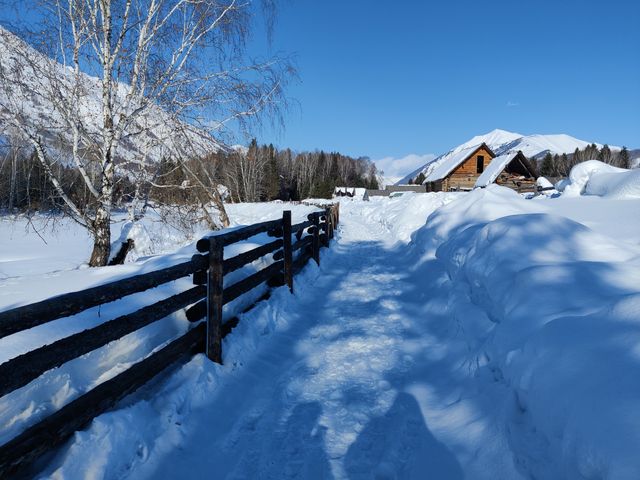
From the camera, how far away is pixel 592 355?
7.86 feet

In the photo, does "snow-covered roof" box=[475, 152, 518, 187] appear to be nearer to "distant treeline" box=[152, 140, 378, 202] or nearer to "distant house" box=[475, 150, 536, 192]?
"distant house" box=[475, 150, 536, 192]

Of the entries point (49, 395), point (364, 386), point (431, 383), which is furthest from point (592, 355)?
point (49, 395)

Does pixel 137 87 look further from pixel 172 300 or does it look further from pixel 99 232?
pixel 172 300

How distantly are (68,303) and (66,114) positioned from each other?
542cm

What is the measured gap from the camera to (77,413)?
238cm

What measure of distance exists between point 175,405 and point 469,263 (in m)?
4.69

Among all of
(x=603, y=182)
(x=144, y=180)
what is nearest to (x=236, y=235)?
(x=144, y=180)

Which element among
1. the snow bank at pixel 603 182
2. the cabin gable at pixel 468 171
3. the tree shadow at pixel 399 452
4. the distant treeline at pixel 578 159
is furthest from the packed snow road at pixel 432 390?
the distant treeline at pixel 578 159

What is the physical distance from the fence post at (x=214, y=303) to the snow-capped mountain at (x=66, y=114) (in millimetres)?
3800

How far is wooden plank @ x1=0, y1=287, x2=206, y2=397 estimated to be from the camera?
195 centimetres

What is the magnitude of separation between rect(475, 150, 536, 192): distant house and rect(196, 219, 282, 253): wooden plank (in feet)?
107

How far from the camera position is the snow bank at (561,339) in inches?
76.2

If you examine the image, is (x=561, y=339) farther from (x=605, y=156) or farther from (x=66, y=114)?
(x=605, y=156)

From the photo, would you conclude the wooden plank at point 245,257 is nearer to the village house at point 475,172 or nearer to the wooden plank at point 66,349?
the wooden plank at point 66,349
